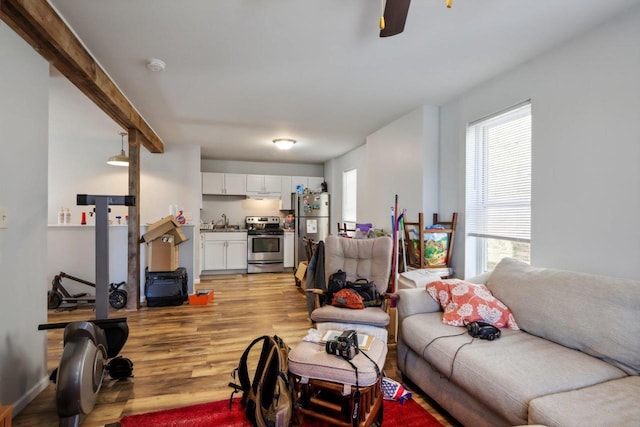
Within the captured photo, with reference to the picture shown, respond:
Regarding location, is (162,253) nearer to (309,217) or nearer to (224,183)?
(224,183)

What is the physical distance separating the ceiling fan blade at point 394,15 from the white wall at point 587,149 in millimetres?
1458

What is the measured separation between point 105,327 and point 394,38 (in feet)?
9.65

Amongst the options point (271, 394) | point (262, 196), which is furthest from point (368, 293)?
point (262, 196)

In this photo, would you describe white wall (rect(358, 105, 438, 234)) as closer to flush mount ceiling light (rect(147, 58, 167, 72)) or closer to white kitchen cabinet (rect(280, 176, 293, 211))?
flush mount ceiling light (rect(147, 58, 167, 72))

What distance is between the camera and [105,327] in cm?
235

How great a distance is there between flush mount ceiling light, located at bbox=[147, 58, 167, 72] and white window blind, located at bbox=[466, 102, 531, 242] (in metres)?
Answer: 2.88

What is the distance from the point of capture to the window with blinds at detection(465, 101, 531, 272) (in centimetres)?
269

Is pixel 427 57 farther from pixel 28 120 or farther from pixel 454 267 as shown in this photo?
pixel 28 120

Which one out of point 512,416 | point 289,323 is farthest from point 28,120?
point 512,416

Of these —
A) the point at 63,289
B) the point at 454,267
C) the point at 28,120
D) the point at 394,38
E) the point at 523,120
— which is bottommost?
the point at 63,289

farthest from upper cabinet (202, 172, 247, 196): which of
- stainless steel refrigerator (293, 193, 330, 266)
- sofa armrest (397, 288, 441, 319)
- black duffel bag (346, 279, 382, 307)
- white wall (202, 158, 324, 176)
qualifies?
sofa armrest (397, 288, 441, 319)

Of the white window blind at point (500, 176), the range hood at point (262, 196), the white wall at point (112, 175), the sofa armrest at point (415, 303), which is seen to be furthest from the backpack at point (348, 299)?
the range hood at point (262, 196)

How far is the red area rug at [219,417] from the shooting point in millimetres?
1865

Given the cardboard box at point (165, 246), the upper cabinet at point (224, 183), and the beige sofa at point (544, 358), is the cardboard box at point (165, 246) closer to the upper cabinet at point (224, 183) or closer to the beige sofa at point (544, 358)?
the upper cabinet at point (224, 183)
